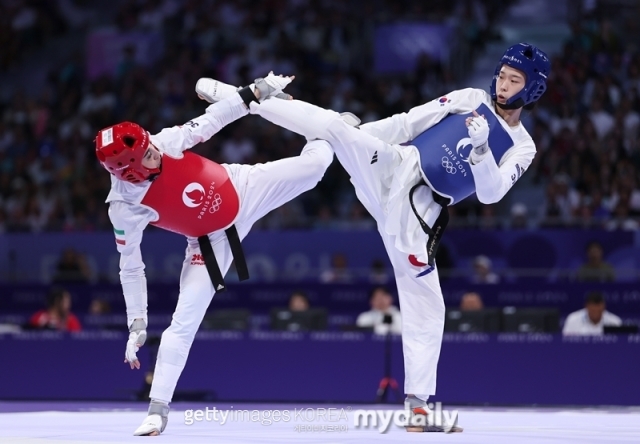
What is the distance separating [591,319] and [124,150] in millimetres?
6183

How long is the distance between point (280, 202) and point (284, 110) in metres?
0.60

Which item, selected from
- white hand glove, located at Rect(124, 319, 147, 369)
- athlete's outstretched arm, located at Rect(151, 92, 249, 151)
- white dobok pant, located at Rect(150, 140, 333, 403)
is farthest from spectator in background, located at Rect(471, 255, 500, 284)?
white hand glove, located at Rect(124, 319, 147, 369)

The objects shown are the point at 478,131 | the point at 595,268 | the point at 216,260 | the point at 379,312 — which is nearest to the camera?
the point at 478,131

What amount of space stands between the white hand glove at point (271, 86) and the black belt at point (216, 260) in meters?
0.85

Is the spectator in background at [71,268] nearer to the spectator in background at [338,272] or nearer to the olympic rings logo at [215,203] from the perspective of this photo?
the spectator in background at [338,272]

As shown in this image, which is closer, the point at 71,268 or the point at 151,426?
the point at 151,426

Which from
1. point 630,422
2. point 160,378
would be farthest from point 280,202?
point 630,422

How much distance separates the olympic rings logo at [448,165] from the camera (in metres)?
6.36

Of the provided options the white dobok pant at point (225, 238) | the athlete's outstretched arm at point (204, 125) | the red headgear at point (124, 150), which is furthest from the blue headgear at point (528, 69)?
the red headgear at point (124, 150)

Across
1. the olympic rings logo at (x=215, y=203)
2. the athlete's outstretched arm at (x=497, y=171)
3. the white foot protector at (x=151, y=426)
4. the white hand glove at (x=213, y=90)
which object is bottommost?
the white foot protector at (x=151, y=426)

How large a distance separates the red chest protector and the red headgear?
0.73 feet

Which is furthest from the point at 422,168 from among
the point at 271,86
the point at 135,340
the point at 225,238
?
the point at 135,340

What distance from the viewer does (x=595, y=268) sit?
463 inches

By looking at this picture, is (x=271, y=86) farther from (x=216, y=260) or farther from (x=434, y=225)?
(x=434, y=225)
